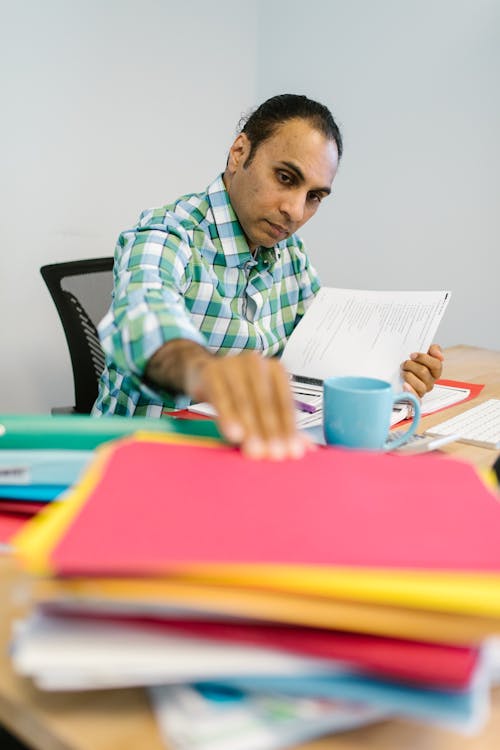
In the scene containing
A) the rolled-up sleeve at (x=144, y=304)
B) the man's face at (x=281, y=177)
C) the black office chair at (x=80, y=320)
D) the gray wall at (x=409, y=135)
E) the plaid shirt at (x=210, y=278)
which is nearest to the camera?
the rolled-up sleeve at (x=144, y=304)

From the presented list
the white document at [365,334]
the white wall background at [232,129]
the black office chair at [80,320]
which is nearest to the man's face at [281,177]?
the white document at [365,334]

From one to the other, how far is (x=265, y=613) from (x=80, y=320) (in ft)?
4.02

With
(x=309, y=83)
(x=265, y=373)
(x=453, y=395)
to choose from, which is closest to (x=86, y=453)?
(x=265, y=373)

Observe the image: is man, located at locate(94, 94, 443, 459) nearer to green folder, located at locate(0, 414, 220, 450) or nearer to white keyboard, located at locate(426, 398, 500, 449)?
white keyboard, located at locate(426, 398, 500, 449)

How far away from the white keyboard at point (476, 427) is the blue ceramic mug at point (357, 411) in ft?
0.76

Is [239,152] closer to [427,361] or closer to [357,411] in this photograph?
[427,361]

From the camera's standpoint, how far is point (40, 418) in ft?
2.10

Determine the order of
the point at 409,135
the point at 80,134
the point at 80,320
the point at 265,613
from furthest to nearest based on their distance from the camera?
the point at 409,135 → the point at 80,134 → the point at 80,320 → the point at 265,613

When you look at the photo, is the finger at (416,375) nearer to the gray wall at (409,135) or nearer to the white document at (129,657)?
the white document at (129,657)

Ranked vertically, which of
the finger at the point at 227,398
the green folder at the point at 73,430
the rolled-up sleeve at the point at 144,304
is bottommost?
the green folder at the point at 73,430

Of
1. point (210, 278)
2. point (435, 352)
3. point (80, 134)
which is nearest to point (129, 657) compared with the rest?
point (435, 352)

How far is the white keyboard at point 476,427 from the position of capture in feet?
3.20

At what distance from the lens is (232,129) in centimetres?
272

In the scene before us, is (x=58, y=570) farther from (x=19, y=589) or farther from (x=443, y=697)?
(x=443, y=697)
